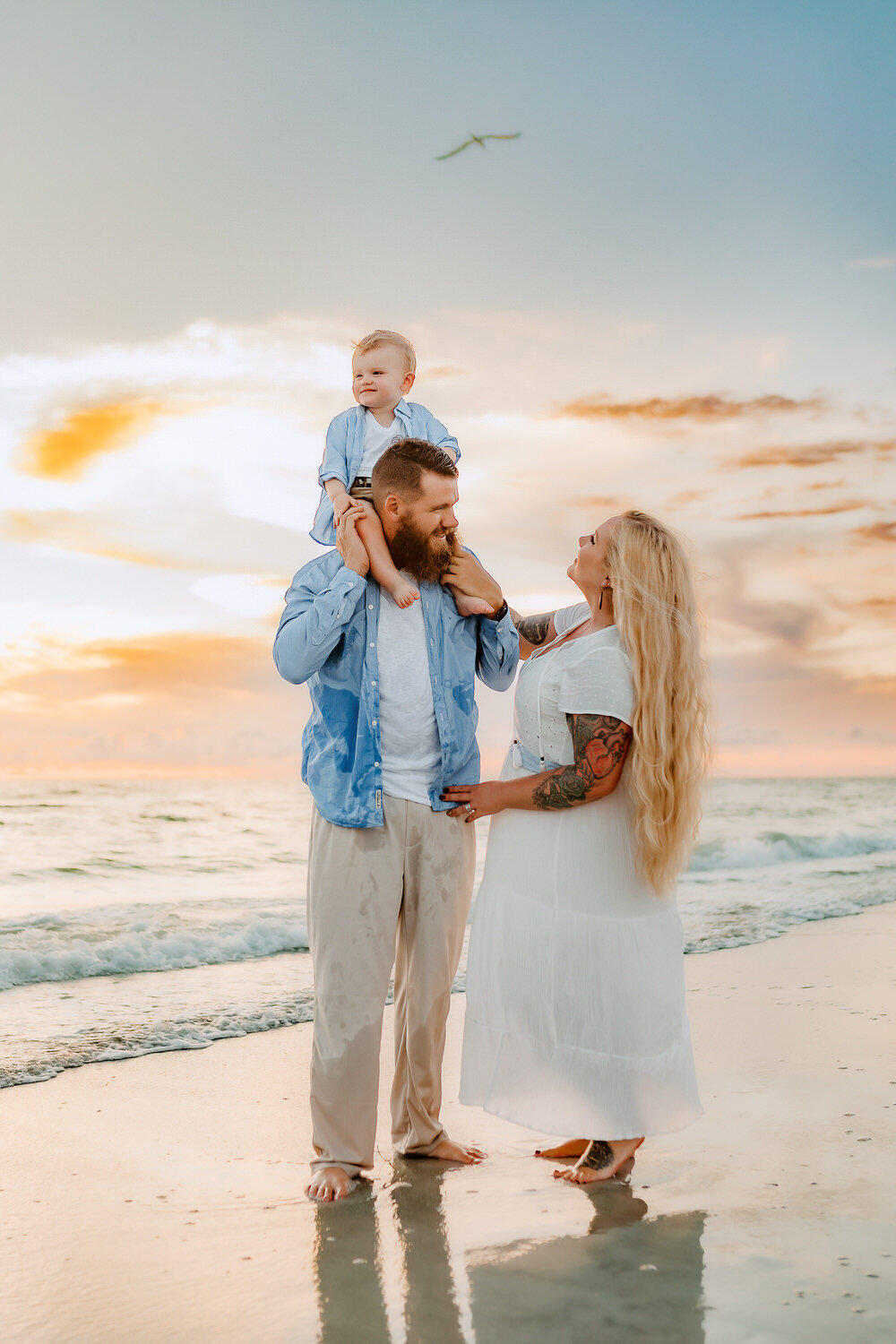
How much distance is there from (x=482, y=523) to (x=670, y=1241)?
7641 mm

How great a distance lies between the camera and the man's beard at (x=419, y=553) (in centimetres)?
333

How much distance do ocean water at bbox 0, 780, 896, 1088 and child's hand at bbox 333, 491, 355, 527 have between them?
2.96 metres

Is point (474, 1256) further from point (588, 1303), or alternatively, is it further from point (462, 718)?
point (462, 718)

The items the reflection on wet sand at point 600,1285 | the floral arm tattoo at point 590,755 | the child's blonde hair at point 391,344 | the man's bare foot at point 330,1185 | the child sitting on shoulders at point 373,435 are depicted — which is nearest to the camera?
the reflection on wet sand at point 600,1285

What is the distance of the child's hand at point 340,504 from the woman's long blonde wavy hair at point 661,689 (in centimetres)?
90

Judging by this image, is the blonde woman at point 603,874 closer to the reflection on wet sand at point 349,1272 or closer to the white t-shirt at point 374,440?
the reflection on wet sand at point 349,1272

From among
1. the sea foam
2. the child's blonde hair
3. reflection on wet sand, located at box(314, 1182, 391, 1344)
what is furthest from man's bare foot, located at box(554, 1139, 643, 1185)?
the sea foam

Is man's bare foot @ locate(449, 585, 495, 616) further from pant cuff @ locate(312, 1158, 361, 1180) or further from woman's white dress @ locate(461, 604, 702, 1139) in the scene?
pant cuff @ locate(312, 1158, 361, 1180)

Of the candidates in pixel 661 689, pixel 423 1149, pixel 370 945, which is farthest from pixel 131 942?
pixel 661 689

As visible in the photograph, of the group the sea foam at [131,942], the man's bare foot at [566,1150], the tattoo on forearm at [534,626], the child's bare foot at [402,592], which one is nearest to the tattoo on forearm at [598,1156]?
the man's bare foot at [566,1150]

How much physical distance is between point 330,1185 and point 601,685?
5.65 ft

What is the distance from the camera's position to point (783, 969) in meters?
6.60

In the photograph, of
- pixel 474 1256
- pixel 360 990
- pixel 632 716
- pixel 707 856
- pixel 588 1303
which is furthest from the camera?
pixel 707 856

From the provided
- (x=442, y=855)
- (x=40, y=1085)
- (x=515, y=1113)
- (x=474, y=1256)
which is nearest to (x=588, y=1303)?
(x=474, y=1256)
